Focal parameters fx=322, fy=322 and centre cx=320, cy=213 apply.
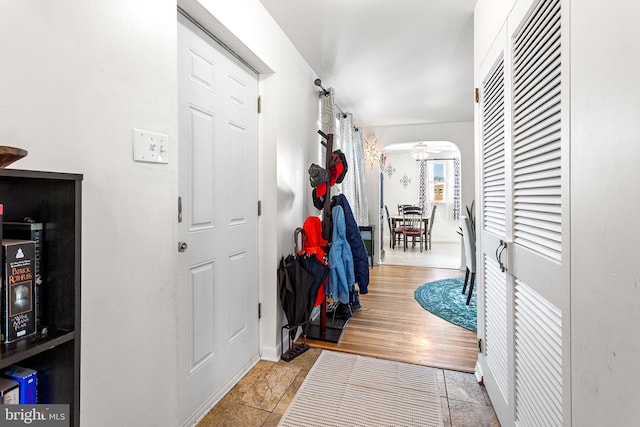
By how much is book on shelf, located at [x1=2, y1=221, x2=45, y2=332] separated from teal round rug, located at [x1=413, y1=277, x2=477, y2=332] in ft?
9.85

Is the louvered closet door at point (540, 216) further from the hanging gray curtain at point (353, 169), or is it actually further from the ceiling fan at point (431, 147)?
the ceiling fan at point (431, 147)

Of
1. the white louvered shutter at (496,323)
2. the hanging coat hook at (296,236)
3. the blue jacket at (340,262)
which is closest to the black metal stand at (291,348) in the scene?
the blue jacket at (340,262)

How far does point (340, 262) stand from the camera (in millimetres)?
2650

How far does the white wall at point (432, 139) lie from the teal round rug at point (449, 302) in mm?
1331

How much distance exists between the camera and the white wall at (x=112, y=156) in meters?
0.84

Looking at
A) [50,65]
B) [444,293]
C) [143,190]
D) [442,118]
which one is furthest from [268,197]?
[442,118]

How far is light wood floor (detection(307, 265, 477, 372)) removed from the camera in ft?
7.75

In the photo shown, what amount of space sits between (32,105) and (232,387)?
5.82ft

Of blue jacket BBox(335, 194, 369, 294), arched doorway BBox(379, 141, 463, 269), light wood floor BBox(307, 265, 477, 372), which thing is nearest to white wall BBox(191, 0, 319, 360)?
blue jacket BBox(335, 194, 369, 294)

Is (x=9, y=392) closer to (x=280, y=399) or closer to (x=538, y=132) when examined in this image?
(x=280, y=399)

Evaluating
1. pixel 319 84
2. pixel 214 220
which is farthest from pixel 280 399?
pixel 319 84

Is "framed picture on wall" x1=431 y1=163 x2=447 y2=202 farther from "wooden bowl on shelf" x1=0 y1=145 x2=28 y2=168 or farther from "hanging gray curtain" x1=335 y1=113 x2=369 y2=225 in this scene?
"wooden bowl on shelf" x1=0 y1=145 x2=28 y2=168

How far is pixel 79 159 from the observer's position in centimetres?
94

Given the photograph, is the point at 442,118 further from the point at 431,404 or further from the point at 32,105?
the point at 32,105
